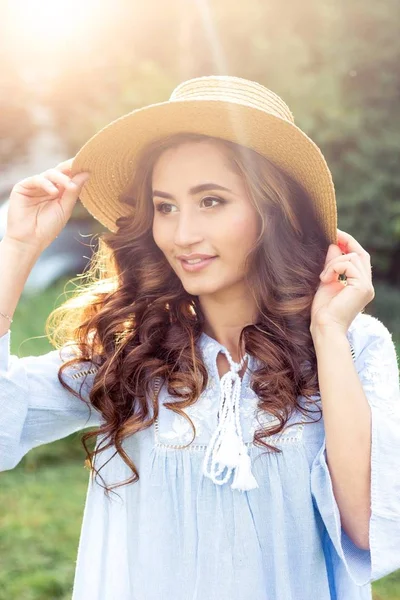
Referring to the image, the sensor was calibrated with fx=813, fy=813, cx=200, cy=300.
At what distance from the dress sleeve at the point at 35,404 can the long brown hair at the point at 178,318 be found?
0.05m

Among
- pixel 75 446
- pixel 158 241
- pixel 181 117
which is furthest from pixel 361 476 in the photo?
pixel 75 446

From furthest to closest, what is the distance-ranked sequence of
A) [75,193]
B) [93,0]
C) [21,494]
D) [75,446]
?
[93,0] → [75,446] → [21,494] → [75,193]

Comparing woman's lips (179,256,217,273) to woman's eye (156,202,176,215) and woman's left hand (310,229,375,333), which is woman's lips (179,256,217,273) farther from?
woman's left hand (310,229,375,333)

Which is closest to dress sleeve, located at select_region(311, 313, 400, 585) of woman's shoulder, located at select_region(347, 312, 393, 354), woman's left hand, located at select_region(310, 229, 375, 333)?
woman's shoulder, located at select_region(347, 312, 393, 354)

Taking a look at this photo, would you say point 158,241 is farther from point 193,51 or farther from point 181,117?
point 193,51

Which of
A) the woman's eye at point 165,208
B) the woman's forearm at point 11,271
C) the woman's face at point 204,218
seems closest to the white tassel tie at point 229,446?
the woman's face at point 204,218

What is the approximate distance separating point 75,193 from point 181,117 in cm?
40

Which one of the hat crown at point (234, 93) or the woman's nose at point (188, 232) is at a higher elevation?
the hat crown at point (234, 93)

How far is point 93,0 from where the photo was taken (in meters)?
8.91

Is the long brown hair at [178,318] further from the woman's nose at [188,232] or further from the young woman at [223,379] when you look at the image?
the woman's nose at [188,232]

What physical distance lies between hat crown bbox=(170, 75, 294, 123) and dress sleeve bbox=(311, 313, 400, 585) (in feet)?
2.15

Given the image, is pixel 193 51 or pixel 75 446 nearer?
pixel 75 446

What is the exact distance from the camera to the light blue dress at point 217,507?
2018mm

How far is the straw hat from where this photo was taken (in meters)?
2.13
